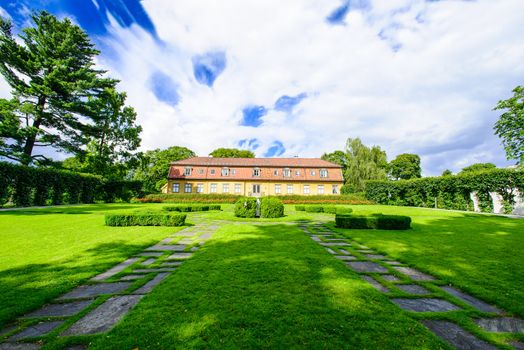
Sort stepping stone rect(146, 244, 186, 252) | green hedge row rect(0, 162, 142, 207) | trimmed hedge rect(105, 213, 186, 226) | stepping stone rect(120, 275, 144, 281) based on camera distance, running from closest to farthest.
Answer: stepping stone rect(120, 275, 144, 281) < stepping stone rect(146, 244, 186, 252) < trimmed hedge rect(105, 213, 186, 226) < green hedge row rect(0, 162, 142, 207)

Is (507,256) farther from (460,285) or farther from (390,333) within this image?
(390,333)

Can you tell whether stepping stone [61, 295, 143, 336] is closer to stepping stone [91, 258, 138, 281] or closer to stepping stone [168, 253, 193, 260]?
stepping stone [91, 258, 138, 281]

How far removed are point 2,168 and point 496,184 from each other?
4024 cm

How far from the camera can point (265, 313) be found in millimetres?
3045

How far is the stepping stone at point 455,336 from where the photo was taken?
2.49 metres

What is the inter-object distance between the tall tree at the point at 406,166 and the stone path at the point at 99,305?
212 ft

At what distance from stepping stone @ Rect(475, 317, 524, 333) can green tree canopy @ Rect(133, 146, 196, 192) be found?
36.3 meters

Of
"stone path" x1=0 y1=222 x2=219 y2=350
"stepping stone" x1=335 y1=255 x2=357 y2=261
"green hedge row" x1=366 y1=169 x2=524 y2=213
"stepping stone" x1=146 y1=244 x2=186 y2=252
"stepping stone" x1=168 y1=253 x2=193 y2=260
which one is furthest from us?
"green hedge row" x1=366 y1=169 x2=524 y2=213

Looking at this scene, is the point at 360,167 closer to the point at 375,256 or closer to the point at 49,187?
the point at 375,256

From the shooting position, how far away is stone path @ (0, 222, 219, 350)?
2.70 meters

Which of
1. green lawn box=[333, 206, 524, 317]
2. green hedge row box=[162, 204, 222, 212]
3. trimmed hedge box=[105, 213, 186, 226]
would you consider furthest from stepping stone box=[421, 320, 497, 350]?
green hedge row box=[162, 204, 222, 212]

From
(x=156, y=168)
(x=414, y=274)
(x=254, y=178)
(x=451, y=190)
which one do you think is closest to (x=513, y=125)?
A: (x=451, y=190)

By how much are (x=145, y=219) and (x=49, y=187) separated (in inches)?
652

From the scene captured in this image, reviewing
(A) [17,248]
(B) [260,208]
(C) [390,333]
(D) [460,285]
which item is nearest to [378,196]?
(B) [260,208]
